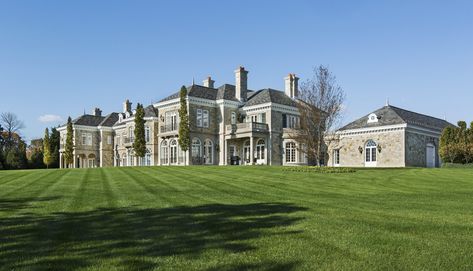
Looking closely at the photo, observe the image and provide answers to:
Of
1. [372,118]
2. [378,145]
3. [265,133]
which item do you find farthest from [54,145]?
[378,145]

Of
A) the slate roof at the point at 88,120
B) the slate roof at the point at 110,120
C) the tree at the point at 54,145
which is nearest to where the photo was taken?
the slate roof at the point at 88,120

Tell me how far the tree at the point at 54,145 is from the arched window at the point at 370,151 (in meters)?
44.7

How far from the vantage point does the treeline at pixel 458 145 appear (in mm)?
32344

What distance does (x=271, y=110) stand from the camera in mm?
42000

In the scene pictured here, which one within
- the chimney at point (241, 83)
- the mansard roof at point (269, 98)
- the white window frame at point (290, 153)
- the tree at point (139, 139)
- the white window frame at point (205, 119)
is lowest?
the white window frame at point (290, 153)

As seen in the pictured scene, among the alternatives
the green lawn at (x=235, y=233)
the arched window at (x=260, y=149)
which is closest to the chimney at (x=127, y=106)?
the arched window at (x=260, y=149)

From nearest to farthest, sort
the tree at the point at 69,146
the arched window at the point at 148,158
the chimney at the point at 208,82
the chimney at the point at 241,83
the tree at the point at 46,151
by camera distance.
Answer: the chimney at the point at 241,83, the arched window at the point at 148,158, the chimney at the point at 208,82, the tree at the point at 69,146, the tree at the point at 46,151

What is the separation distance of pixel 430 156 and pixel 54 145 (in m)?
51.8

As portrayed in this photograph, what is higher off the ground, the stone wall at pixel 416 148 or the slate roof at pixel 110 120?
the slate roof at pixel 110 120

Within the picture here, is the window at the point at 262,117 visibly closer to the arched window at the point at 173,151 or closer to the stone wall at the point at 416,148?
the arched window at the point at 173,151

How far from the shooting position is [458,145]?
3253cm

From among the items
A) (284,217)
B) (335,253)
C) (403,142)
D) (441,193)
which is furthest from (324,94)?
(335,253)

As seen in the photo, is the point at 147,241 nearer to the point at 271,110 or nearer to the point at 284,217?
the point at 284,217

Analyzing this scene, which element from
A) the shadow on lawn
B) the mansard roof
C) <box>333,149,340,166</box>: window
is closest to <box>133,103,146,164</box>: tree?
the mansard roof
